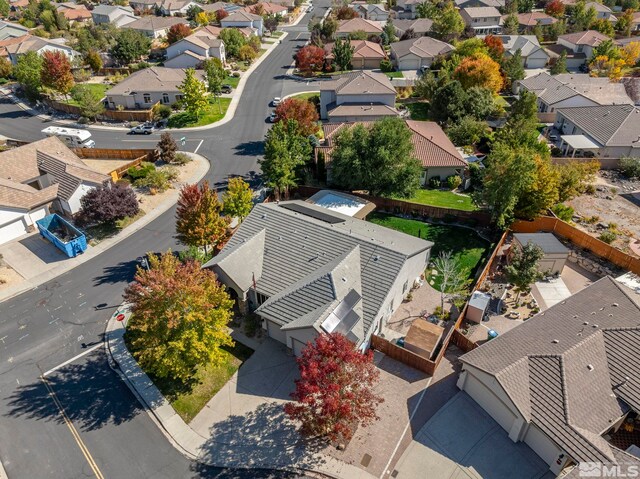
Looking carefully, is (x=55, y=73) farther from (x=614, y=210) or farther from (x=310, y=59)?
(x=614, y=210)

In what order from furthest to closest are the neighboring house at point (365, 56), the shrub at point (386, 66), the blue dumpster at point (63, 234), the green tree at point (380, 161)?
the neighboring house at point (365, 56) < the shrub at point (386, 66) < the green tree at point (380, 161) < the blue dumpster at point (63, 234)

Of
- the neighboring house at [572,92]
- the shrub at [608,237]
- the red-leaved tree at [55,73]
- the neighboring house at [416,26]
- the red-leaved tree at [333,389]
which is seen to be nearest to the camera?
the red-leaved tree at [333,389]

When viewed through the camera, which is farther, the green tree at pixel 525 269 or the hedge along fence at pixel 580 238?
the hedge along fence at pixel 580 238

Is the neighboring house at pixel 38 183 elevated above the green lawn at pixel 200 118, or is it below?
above

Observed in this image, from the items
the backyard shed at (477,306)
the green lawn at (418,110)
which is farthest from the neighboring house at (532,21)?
the backyard shed at (477,306)

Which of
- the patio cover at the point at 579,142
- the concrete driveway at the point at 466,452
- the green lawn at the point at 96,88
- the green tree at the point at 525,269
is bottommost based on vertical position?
the concrete driveway at the point at 466,452

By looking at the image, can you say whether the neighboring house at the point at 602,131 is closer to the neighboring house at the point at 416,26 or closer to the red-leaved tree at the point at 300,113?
the red-leaved tree at the point at 300,113

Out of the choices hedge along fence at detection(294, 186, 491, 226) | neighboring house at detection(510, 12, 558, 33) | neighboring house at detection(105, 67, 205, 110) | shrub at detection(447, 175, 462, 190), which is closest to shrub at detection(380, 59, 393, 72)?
neighboring house at detection(105, 67, 205, 110)
